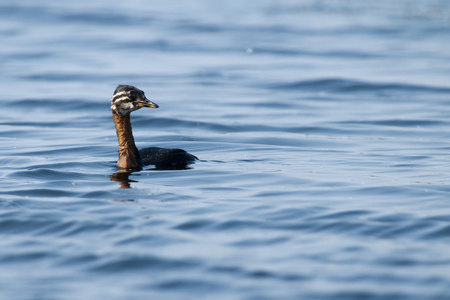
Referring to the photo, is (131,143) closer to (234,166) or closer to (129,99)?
(129,99)

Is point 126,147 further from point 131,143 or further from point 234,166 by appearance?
point 234,166

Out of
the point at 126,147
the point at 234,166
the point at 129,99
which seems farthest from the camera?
the point at 234,166

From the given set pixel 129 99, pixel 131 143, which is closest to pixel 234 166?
pixel 131 143

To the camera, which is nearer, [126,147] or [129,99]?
[129,99]

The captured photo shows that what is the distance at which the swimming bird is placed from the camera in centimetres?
1249

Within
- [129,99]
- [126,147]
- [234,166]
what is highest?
[129,99]

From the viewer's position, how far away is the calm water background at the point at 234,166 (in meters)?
7.93

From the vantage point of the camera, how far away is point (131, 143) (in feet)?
41.8

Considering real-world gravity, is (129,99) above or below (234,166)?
above

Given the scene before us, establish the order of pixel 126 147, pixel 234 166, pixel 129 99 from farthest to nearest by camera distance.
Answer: pixel 234 166
pixel 126 147
pixel 129 99

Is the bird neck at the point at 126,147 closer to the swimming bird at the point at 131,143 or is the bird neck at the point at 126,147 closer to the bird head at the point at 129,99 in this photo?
the swimming bird at the point at 131,143

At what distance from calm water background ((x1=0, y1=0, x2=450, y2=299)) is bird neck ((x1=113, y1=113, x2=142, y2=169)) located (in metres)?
0.36

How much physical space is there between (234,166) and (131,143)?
1.65 m

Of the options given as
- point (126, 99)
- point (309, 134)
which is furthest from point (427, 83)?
point (126, 99)
